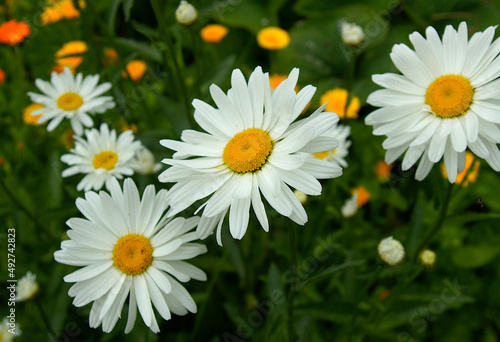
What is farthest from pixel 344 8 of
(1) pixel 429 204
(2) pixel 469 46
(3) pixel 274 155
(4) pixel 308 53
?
(3) pixel 274 155

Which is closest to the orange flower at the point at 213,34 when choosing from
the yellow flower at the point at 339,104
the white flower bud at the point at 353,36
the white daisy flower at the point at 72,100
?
the yellow flower at the point at 339,104

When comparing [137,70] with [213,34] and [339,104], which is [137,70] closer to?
[213,34]

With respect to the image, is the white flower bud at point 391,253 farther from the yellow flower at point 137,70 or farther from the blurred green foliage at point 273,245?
the yellow flower at point 137,70

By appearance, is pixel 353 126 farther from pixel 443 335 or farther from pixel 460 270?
pixel 443 335

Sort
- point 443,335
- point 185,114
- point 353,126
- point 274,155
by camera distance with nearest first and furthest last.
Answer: point 274,155
point 185,114
point 443,335
point 353,126

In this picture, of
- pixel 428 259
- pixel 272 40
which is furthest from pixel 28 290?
pixel 272 40

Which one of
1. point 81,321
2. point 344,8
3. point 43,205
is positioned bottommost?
point 81,321
